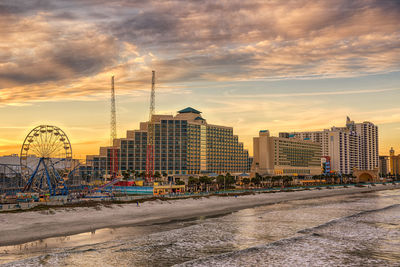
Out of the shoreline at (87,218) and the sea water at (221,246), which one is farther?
the shoreline at (87,218)

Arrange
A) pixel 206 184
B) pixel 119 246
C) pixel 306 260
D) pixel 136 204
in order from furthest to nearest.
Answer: pixel 206 184 → pixel 136 204 → pixel 119 246 → pixel 306 260

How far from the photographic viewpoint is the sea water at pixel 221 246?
116ft

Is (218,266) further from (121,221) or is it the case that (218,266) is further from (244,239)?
(121,221)

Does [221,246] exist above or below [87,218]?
below

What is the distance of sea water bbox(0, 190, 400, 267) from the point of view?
3534cm

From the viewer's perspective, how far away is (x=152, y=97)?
189 metres

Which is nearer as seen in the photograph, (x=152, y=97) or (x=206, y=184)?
(x=206, y=184)

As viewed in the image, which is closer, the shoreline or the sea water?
the sea water

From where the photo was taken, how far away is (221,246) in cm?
4238

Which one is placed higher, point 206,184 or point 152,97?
point 152,97

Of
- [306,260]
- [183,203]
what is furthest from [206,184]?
[306,260]

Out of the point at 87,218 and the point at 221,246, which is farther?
the point at 87,218

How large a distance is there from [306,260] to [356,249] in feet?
28.9

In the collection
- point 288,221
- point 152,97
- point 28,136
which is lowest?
point 288,221
